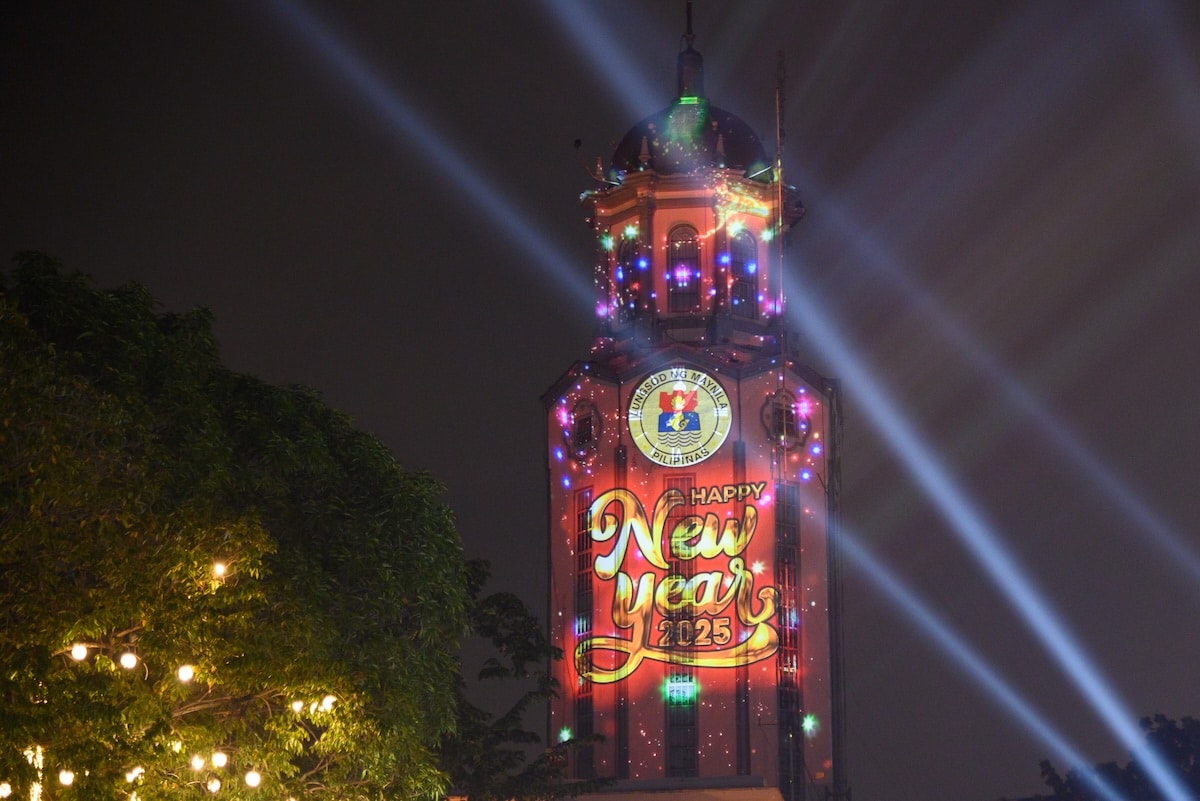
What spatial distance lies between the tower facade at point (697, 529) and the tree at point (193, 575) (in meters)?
28.8

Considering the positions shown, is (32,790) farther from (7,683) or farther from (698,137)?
(698,137)

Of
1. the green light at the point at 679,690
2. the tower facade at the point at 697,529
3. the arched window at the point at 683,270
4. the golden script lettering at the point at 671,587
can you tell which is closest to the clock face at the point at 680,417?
the tower facade at the point at 697,529

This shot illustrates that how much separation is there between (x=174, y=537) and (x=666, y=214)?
132 feet

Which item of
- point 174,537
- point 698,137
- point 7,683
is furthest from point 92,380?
point 698,137

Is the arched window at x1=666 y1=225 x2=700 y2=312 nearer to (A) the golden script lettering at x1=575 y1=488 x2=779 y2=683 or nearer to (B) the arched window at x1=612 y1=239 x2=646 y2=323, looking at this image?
(B) the arched window at x1=612 y1=239 x2=646 y2=323

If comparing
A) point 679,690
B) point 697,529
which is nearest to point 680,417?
point 697,529

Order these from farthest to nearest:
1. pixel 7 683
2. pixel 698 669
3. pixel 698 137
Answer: pixel 698 137 < pixel 698 669 < pixel 7 683

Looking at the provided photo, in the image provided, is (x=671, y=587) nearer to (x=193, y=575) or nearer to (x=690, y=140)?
(x=690, y=140)

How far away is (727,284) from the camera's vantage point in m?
68.0

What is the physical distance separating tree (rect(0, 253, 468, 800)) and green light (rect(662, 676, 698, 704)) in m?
28.7

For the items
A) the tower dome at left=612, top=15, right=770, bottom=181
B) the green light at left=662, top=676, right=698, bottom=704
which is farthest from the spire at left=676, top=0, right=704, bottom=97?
the green light at left=662, top=676, right=698, bottom=704

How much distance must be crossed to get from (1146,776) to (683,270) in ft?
80.8

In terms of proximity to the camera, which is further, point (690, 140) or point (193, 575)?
point (690, 140)

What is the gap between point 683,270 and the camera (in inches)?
2699
